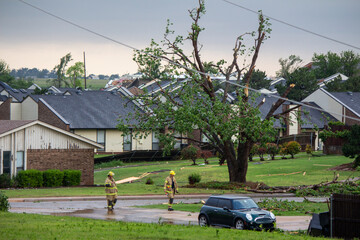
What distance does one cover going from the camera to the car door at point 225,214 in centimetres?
2102

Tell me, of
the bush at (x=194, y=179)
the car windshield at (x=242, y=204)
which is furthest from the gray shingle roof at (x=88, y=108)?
the car windshield at (x=242, y=204)

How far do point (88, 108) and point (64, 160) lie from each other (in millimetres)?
30388

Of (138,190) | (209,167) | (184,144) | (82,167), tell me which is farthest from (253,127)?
(184,144)

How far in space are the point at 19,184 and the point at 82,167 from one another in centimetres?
550

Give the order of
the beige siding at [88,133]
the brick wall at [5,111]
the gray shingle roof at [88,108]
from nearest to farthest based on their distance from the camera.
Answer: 1. the beige siding at [88,133]
2. the gray shingle roof at [88,108]
3. the brick wall at [5,111]

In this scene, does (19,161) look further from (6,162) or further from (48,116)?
(48,116)

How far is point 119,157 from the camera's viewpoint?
63.0m

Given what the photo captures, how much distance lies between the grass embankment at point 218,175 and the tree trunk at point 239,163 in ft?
7.57

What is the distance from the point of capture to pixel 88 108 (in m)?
72.1

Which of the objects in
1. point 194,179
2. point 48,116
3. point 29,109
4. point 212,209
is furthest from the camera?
point 29,109

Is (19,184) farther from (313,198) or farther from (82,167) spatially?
(313,198)

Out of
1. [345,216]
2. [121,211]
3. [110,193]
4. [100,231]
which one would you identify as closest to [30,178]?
[110,193]

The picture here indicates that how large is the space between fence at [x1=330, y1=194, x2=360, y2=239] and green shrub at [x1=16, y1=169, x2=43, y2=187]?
24.1 m

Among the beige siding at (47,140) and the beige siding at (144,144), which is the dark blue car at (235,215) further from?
the beige siding at (144,144)
